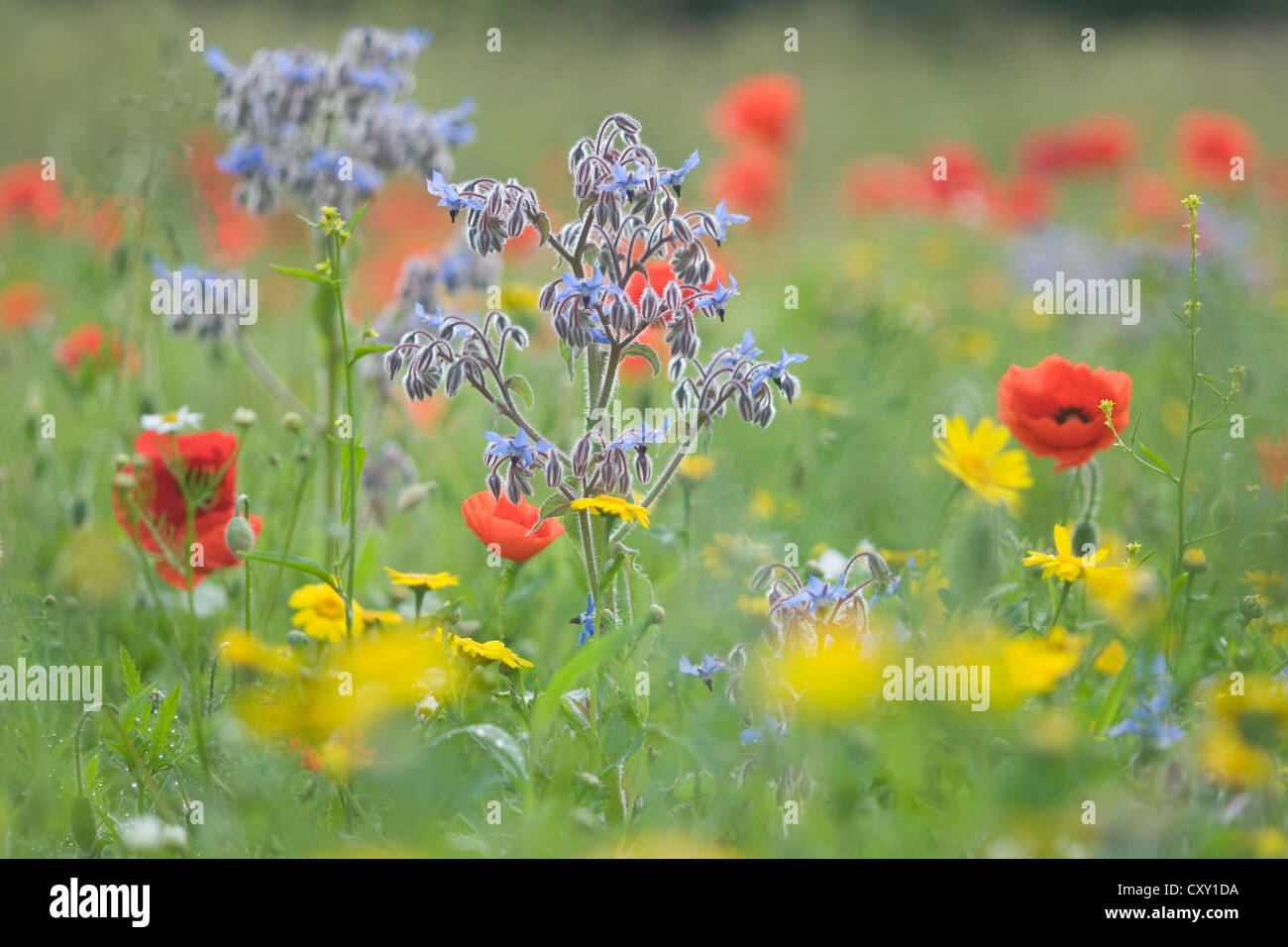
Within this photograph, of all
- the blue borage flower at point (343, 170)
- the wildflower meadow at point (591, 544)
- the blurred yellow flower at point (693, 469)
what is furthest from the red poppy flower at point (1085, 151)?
the blue borage flower at point (343, 170)

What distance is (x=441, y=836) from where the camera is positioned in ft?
4.35

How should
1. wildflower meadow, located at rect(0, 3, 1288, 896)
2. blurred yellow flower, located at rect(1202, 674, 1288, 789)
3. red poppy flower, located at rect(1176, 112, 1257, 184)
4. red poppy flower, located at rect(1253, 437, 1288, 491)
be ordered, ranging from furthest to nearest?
red poppy flower, located at rect(1176, 112, 1257, 184) → red poppy flower, located at rect(1253, 437, 1288, 491) → wildflower meadow, located at rect(0, 3, 1288, 896) → blurred yellow flower, located at rect(1202, 674, 1288, 789)

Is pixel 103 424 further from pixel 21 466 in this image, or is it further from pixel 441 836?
pixel 441 836

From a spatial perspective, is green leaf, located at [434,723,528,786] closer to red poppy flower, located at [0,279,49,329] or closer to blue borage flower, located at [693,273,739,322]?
blue borage flower, located at [693,273,739,322]

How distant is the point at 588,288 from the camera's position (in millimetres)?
1418

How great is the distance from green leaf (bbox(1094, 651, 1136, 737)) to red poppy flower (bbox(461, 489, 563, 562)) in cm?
73

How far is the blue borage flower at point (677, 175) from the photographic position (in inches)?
54.7

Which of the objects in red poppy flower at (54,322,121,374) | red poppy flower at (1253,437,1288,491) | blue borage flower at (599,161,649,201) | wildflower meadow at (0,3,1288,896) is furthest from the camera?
red poppy flower at (54,322,121,374)

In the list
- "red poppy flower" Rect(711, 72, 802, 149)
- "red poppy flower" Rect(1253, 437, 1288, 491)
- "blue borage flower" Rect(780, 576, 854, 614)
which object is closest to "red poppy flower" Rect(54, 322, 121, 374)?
"blue borage flower" Rect(780, 576, 854, 614)

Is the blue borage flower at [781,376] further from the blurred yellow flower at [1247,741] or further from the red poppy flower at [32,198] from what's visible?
the red poppy flower at [32,198]

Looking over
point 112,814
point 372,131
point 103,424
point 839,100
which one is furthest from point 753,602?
point 839,100

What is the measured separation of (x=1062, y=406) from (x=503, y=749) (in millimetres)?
939

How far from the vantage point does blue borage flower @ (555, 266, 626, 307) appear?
141 cm

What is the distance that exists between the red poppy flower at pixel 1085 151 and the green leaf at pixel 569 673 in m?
4.20
